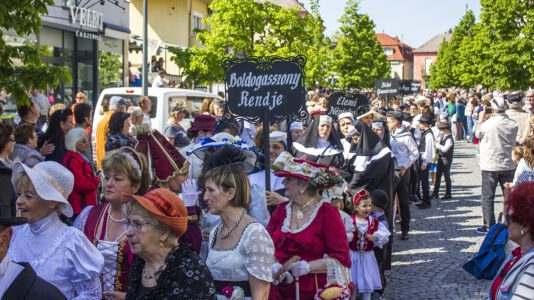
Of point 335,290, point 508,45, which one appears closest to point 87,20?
point 508,45

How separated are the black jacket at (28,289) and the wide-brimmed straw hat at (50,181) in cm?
129

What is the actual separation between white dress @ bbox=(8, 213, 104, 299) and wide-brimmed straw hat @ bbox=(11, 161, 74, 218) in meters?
0.11

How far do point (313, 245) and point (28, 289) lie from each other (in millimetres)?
2787

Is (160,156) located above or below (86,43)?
below

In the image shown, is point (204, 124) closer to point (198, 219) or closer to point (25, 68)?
point (25, 68)

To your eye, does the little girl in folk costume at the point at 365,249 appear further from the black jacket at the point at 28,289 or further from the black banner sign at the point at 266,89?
the black jacket at the point at 28,289

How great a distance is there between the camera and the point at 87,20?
20984 mm

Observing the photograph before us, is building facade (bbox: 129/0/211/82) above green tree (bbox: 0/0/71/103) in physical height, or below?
above

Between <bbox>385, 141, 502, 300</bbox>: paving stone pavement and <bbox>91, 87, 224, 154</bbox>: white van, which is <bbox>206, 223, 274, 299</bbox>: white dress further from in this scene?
<bbox>91, 87, 224, 154</bbox>: white van

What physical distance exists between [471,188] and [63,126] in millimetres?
12145

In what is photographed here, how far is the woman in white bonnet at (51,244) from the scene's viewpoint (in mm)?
3914

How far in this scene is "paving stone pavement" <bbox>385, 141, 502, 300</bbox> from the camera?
28.0ft

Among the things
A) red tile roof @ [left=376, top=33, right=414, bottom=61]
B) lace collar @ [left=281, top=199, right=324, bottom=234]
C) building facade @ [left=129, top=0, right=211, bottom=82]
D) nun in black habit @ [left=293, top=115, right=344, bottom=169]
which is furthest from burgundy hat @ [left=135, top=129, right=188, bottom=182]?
red tile roof @ [left=376, top=33, right=414, bottom=61]

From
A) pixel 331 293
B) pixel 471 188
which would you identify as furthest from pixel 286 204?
pixel 471 188
